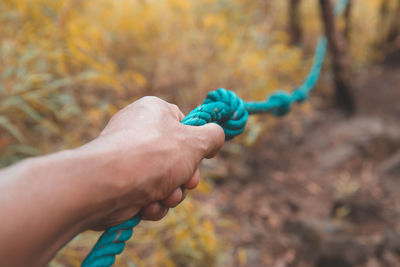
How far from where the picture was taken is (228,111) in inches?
19.8

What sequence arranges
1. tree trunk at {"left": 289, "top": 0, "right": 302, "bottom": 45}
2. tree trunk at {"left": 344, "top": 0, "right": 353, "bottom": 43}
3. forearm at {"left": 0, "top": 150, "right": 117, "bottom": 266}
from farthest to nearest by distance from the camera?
tree trunk at {"left": 289, "top": 0, "right": 302, "bottom": 45} < tree trunk at {"left": 344, "top": 0, "right": 353, "bottom": 43} < forearm at {"left": 0, "top": 150, "right": 117, "bottom": 266}

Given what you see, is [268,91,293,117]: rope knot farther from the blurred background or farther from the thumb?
the thumb

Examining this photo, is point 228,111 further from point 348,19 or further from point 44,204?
point 348,19

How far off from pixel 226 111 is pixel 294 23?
266cm

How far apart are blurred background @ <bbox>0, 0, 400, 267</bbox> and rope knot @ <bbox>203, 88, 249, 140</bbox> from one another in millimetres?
562

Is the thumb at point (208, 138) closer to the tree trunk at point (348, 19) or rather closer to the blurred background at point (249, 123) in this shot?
the blurred background at point (249, 123)

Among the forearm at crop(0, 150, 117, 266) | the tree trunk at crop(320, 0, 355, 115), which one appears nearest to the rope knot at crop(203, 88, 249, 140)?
the forearm at crop(0, 150, 117, 266)

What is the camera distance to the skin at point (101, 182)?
21cm

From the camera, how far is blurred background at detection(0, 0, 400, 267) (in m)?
1.02

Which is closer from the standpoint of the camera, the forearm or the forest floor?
the forearm

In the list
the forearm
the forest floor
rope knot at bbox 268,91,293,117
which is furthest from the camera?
the forest floor

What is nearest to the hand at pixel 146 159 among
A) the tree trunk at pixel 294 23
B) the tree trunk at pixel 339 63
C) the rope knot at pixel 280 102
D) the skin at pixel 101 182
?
the skin at pixel 101 182

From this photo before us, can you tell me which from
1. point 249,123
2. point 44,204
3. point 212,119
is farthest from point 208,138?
point 249,123

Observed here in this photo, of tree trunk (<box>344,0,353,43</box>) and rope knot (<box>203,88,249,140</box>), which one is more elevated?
rope knot (<box>203,88,249,140</box>)
